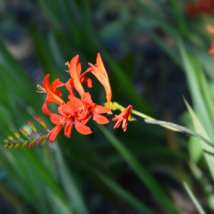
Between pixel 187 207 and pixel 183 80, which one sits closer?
pixel 187 207

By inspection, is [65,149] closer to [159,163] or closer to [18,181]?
[18,181]

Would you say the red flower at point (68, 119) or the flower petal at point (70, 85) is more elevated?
the flower petal at point (70, 85)

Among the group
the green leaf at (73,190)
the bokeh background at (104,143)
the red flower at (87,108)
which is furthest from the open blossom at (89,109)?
the green leaf at (73,190)

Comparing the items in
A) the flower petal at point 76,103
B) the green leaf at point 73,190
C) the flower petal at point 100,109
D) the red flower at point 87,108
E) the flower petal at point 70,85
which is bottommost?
the green leaf at point 73,190

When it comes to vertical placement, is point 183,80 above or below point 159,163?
above

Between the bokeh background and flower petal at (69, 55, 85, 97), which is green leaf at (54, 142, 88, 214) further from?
flower petal at (69, 55, 85, 97)

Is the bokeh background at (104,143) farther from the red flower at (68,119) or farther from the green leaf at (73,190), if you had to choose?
the red flower at (68,119)

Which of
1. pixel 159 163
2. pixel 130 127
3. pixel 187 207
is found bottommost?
pixel 187 207

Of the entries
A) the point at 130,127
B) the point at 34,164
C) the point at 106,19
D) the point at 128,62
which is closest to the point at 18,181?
the point at 34,164
